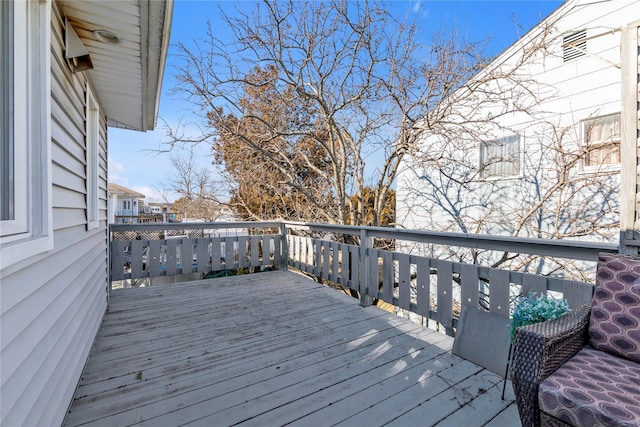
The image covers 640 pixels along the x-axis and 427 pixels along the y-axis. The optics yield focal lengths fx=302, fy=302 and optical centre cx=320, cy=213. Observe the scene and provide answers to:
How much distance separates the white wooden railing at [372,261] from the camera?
6.91ft

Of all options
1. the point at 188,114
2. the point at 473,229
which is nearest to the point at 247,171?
the point at 188,114

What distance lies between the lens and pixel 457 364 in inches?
87.6

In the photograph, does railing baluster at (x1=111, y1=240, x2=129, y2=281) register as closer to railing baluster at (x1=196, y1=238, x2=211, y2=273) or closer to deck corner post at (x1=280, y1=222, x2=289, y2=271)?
railing baluster at (x1=196, y1=238, x2=211, y2=273)

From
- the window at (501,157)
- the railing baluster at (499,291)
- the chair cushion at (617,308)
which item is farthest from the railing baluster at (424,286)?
the window at (501,157)

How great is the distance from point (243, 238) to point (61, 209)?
337cm

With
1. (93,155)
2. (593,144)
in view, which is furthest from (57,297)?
(593,144)

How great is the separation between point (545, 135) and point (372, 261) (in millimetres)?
3503

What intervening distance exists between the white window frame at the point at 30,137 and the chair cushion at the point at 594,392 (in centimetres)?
203

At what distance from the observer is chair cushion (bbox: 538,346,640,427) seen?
3.63 ft

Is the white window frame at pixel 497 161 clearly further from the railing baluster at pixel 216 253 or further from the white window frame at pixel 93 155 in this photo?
the white window frame at pixel 93 155

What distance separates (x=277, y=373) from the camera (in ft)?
6.96


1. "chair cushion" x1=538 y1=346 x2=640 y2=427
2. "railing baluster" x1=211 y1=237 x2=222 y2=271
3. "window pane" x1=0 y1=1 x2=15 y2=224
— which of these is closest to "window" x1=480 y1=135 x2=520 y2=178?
"chair cushion" x1=538 y1=346 x2=640 y2=427

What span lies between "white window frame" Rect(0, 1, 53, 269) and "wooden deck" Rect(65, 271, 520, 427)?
1.17 metres

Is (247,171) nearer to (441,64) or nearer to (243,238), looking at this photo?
(243,238)
